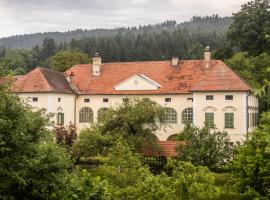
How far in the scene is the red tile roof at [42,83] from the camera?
171ft

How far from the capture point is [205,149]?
115ft

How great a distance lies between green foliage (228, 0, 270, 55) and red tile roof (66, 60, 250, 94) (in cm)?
1821

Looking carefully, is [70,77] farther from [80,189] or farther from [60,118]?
[80,189]

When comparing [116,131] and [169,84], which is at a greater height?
[169,84]

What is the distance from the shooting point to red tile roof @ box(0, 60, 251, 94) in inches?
1919

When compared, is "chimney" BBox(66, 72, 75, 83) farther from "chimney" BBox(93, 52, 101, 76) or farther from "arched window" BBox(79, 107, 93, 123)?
"arched window" BBox(79, 107, 93, 123)

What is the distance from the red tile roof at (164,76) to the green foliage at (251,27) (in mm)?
18213

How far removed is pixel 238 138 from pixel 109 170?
26292 millimetres

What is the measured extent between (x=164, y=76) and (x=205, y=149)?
64.2 ft

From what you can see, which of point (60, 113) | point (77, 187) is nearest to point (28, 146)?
point (77, 187)

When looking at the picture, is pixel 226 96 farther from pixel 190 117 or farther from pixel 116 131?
pixel 116 131

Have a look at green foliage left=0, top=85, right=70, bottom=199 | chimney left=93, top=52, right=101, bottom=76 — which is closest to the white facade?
chimney left=93, top=52, right=101, bottom=76

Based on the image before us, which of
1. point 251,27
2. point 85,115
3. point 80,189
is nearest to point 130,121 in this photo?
point 85,115

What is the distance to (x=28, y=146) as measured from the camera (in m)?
15.8
